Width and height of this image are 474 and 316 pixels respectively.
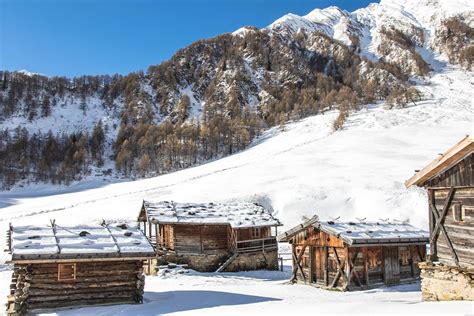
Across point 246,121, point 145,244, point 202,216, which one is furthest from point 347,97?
point 145,244

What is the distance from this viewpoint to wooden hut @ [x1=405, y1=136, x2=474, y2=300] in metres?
14.8

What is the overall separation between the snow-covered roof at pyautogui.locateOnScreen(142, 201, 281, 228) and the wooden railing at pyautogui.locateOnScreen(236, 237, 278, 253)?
1.30m

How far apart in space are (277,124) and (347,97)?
23.9m

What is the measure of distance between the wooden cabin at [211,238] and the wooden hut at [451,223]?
1786cm

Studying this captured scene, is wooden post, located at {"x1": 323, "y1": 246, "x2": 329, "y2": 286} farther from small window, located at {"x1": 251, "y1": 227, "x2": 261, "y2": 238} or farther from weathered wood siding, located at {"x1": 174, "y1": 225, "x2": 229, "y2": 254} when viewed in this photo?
weathered wood siding, located at {"x1": 174, "y1": 225, "x2": 229, "y2": 254}

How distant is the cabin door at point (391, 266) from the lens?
25.7 m

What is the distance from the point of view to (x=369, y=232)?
82.5 ft

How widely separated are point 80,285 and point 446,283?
45.5 feet

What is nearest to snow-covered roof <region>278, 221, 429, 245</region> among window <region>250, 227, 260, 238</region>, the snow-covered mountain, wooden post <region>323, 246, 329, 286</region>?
wooden post <region>323, 246, 329, 286</region>

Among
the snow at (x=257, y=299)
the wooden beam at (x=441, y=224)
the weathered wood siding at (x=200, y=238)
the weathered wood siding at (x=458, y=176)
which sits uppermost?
the weathered wood siding at (x=458, y=176)

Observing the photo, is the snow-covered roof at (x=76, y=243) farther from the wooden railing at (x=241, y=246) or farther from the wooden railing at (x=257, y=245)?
the wooden railing at (x=257, y=245)

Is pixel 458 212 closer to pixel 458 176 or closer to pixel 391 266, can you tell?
pixel 458 176

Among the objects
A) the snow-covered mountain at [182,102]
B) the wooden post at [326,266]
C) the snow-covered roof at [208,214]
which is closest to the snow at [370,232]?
the wooden post at [326,266]

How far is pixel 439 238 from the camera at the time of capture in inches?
634
